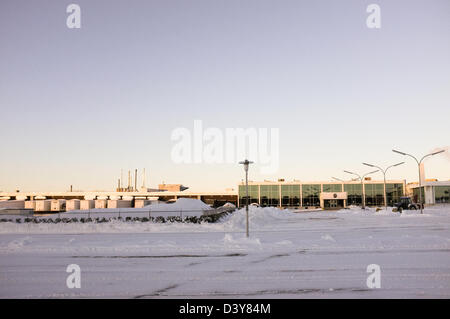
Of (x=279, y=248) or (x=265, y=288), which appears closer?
(x=265, y=288)

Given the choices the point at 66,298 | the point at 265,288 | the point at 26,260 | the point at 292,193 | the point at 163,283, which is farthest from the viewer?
the point at 292,193

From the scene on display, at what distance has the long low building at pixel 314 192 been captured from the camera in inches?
3784

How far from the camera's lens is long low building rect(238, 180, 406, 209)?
96.1 m

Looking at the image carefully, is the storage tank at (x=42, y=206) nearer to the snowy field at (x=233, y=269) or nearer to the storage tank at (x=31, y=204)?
the storage tank at (x=31, y=204)

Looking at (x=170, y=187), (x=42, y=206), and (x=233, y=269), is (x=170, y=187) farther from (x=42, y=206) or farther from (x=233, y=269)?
(x=233, y=269)

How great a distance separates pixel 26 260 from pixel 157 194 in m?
91.2

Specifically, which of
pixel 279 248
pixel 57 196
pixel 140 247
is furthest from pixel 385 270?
pixel 57 196

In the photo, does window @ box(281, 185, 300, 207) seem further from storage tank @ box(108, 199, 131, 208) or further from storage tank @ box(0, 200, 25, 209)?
storage tank @ box(0, 200, 25, 209)

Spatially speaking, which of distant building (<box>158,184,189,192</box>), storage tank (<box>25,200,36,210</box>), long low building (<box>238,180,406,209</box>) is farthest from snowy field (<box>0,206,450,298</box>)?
distant building (<box>158,184,189,192</box>)

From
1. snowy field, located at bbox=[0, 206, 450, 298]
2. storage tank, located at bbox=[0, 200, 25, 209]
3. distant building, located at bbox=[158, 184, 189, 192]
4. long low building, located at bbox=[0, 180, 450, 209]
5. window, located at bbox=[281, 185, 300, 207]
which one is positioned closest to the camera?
snowy field, located at bbox=[0, 206, 450, 298]

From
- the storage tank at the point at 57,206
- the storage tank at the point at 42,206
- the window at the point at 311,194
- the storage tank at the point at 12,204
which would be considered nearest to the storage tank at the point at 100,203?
the storage tank at the point at 57,206

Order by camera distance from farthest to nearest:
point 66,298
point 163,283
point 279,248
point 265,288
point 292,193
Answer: point 292,193 < point 279,248 < point 163,283 < point 265,288 < point 66,298

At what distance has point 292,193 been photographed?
99188 mm
